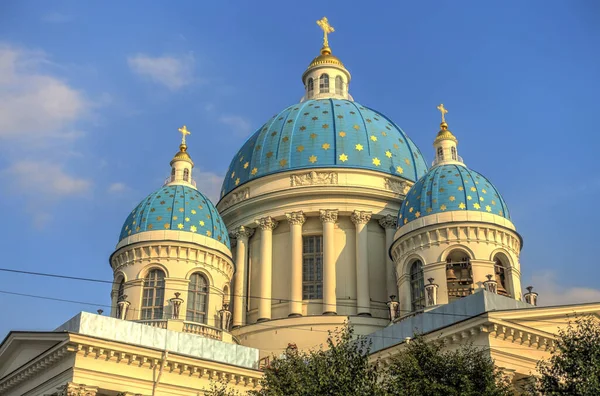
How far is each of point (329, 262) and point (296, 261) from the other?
6.20 feet

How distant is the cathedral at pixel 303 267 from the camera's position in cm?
3170

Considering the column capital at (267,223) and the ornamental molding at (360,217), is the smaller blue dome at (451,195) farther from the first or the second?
the column capital at (267,223)

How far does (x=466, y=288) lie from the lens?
38.8 metres

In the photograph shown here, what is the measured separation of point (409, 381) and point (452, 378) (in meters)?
1.25

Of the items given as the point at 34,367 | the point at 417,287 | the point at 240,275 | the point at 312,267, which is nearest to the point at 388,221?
the point at 312,267

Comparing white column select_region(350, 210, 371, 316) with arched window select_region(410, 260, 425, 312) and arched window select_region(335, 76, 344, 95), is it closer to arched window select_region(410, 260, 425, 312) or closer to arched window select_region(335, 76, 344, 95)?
arched window select_region(410, 260, 425, 312)

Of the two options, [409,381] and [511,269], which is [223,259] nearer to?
[511,269]

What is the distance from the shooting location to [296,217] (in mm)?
47906

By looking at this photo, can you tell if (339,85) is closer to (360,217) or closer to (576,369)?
(360,217)

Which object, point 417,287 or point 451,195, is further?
point 451,195

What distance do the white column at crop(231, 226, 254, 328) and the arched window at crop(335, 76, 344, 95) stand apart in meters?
12.0

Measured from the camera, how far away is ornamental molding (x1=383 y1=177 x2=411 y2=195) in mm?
49031

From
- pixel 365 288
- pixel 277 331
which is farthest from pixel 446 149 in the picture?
pixel 277 331

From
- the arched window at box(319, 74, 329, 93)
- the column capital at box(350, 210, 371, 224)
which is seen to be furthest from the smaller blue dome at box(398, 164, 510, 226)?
the arched window at box(319, 74, 329, 93)
